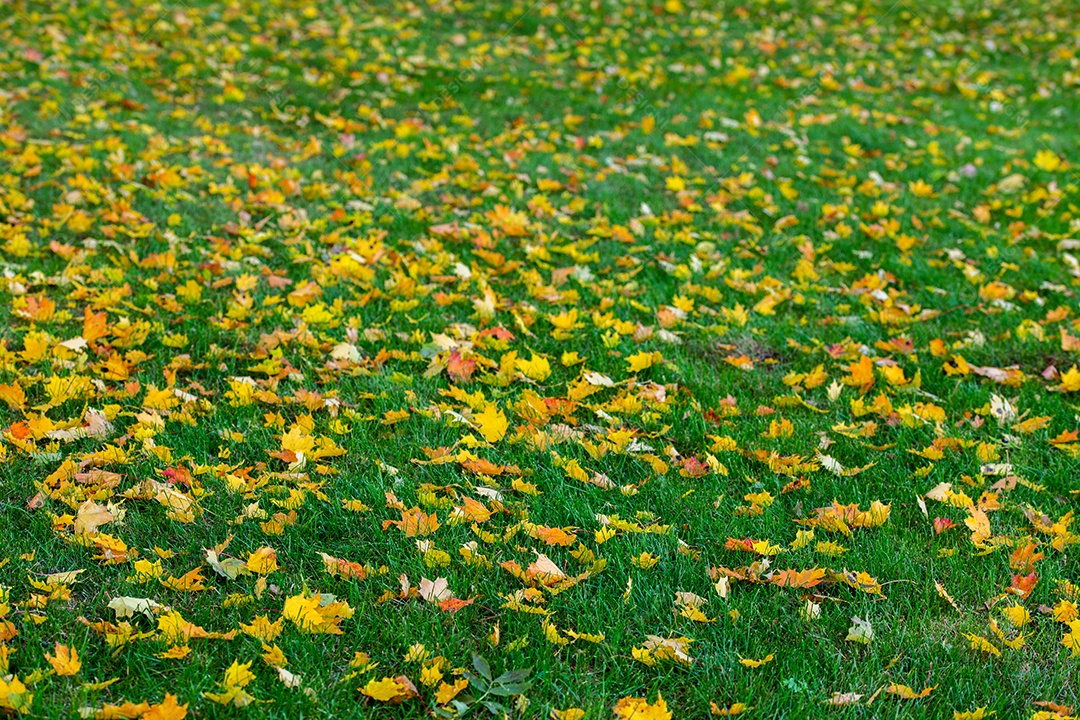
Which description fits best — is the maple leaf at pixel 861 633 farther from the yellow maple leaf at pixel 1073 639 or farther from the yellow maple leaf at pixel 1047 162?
the yellow maple leaf at pixel 1047 162

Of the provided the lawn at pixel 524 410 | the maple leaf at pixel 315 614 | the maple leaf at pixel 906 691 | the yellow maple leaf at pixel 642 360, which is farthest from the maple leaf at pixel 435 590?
the yellow maple leaf at pixel 642 360

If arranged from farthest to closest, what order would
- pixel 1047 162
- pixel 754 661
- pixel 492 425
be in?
pixel 1047 162, pixel 492 425, pixel 754 661

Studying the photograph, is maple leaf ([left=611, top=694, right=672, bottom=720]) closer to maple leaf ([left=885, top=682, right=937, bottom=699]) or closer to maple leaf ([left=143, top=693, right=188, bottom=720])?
maple leaf ([left=885, top=682, right=937, bottom=699])

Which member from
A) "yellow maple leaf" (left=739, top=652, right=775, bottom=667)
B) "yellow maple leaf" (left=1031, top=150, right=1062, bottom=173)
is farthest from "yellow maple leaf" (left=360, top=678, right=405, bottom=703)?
"yellow maple leaf" (left=1031, top=150, right=1062, bottom=173)

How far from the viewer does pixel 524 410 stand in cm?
294

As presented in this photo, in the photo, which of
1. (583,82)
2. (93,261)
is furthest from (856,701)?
(583,82)

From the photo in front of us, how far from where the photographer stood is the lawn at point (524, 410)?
6.47 feet

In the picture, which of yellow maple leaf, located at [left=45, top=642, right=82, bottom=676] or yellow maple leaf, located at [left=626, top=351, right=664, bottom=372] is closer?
yellow maple leaf, located at [left=45, top=642, right=82, bottom=676]

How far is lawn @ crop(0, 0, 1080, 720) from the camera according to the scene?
197 centimetres

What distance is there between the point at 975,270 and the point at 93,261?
13.0ft

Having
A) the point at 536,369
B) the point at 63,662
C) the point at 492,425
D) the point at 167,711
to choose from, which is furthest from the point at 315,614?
the point at 536,369

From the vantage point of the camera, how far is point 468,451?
271 centimetres

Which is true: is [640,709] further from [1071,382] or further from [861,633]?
[1071,382]

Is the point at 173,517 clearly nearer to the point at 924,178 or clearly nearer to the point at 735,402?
the point at 735,402
